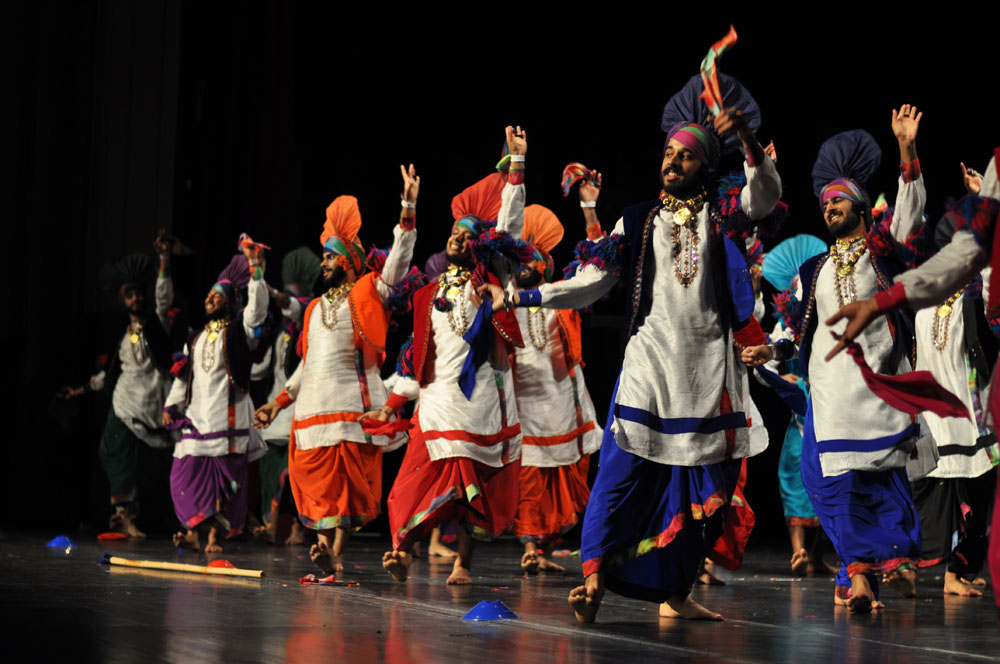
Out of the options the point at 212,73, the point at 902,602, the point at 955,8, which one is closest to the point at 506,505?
the point at 902,602

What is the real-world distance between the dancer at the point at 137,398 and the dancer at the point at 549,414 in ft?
10.8

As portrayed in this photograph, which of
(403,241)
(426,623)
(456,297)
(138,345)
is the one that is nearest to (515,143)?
(456,297)

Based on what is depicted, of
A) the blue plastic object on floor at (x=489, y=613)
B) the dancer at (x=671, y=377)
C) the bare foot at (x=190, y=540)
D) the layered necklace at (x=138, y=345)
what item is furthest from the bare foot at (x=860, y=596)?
the layered necklace at (x=138, y=345)

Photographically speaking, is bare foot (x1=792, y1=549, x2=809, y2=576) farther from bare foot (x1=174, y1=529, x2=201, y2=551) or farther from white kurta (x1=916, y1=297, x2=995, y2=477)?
bare foot (x1=174, y1=529, x2=201, y2=551)

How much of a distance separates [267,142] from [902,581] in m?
7.24

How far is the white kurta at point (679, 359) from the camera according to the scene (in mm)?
4410

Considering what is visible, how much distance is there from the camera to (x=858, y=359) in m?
3.54

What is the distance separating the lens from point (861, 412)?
17.1ft

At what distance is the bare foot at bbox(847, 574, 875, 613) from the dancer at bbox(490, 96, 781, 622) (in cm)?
81

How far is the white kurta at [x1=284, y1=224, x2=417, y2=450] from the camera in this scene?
271 inches

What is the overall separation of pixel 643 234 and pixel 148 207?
7252 millimetres

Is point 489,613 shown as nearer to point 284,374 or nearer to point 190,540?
point 190,540

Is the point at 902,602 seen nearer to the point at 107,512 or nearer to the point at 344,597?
the point at 344,597

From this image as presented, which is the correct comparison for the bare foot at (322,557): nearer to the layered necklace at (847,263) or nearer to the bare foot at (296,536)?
the layered necklace at (847,263)
